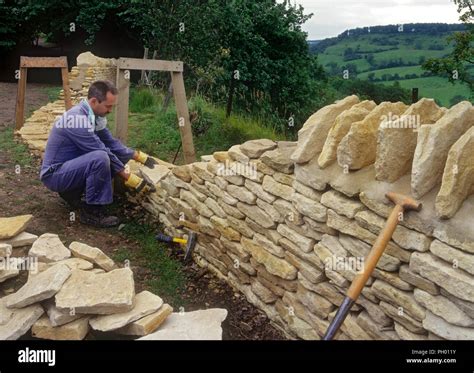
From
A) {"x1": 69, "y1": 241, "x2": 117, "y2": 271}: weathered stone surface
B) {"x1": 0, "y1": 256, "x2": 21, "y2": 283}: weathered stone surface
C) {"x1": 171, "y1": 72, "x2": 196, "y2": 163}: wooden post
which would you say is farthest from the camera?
{"x1": 171, "y1": 72, "x2": 196, "y2": 163}: wooden post

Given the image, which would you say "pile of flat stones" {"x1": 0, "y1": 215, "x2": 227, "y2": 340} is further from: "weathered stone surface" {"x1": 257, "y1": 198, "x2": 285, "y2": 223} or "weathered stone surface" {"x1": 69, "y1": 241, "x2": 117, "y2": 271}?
"weathered stone surface" {"x1": 257, "y1": 198, "x2": 285, "y2": 223}

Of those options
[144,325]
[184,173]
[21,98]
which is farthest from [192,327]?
[21,98]

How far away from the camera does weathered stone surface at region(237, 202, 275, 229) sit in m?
4.04

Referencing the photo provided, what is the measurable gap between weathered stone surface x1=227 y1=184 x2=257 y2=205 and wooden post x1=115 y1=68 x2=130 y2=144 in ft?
7.16

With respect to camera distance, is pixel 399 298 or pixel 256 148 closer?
pixel 399 298

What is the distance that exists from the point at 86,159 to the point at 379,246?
343 cm

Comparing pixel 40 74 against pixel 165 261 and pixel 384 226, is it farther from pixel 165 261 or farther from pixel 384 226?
pixel 384 226

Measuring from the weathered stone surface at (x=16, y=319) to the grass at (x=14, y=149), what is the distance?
3.81m

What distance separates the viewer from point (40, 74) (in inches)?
645

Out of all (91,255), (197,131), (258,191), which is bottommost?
(91,255)

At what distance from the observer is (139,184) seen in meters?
5.72

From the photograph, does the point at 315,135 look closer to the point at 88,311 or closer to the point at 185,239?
the point at 88,311

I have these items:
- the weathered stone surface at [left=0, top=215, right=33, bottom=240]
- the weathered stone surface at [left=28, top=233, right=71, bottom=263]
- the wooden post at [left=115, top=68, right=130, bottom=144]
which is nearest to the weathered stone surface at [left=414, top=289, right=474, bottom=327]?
the weathered stone surface at [left=28, top=233, right=71, bottom=263]

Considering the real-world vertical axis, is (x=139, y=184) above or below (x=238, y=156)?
below
